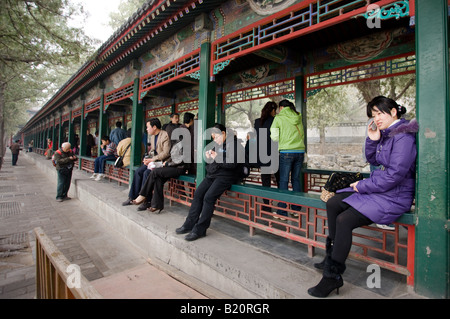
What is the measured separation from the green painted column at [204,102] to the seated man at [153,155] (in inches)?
34.5

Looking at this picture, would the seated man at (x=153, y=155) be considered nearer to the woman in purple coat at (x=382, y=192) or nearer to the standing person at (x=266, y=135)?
the standing person at (x=266, y=135)

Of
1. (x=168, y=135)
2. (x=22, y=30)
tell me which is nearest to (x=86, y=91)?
(x=22, y=30)

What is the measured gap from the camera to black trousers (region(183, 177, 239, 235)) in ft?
11.1

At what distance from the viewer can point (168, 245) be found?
3.48 meters

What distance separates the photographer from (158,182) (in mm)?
4539

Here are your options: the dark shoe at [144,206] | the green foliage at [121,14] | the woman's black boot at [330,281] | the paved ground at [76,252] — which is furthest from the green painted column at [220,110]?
the green foliage at [121,14]

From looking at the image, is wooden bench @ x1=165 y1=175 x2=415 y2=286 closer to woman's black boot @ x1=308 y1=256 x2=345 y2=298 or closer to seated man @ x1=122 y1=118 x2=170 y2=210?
woman's black boot @ x1=308 y1=256 x2=345 y2=298

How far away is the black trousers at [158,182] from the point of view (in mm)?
4492

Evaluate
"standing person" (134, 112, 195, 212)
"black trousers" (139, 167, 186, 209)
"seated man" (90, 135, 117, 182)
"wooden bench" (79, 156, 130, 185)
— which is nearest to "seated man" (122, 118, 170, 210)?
"standing person" (134, 112, 195, 212)

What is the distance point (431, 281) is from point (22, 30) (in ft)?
29.1

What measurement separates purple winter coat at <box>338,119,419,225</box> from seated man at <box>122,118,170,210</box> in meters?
3.56
